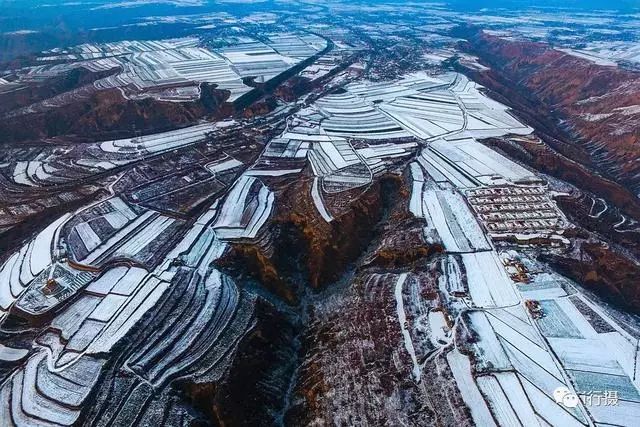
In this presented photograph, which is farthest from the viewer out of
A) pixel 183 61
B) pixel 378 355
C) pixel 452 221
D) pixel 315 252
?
pixel 183 61

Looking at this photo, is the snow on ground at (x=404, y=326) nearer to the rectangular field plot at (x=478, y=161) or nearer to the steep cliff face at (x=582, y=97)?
the rectangular field plot at (x=478, y=161)

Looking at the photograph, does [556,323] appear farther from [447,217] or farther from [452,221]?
[447,217]

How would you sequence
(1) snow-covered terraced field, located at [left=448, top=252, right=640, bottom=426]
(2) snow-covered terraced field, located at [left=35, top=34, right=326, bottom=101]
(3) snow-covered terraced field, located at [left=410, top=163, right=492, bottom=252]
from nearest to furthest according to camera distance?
(1) snow-covered terraced field, located at [left=448, top=252, right=640, bottom=426], (3) snow-covered terraced field, located at [left=410, top=163, right=492, bottom=252], (2) snow-covered terraced field, located at [left=35, top=34, right=326, bottom=101]

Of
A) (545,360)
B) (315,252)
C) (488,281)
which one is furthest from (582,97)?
(315,252)

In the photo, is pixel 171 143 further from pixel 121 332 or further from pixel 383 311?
pixel 383 311

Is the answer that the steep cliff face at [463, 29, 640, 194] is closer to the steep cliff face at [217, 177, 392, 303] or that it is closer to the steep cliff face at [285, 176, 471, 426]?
the steep cliff face at [217, 177, 392, 303]

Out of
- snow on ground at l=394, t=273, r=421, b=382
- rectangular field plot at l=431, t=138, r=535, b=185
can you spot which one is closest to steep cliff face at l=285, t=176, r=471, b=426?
snow on ground at l=394, t=273, r=421, b=382
